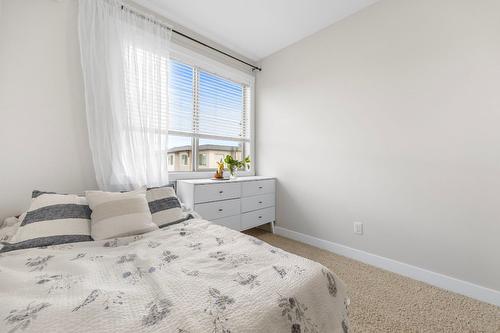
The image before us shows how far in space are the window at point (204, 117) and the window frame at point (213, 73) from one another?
0.01 m

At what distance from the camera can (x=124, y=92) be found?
6.37 ft

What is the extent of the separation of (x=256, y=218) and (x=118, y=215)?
1.77m

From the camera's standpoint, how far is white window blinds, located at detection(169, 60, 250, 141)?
8.41 ft

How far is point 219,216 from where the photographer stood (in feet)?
7.85

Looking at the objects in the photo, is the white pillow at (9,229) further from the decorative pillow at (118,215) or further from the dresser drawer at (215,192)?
the dresser drawer at (215,192)

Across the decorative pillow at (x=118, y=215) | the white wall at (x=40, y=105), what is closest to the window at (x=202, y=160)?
the white wall at (x=40, y=105)

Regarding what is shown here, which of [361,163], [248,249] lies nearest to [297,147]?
[361,163]

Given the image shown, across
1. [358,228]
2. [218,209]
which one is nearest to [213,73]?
[218,209]

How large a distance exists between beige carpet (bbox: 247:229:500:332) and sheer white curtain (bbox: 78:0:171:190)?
6.64 feet

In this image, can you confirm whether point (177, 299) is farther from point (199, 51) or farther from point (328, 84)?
point (199, 51)

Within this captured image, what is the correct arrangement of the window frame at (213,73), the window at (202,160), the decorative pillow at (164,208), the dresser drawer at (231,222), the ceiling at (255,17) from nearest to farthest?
1. the decorative pillow at (164,208)
2. the ceiling at (255,17)
3. the dresser drawer at (231,222)
4. the window frame at (213,73)
5. the window at (202,160)

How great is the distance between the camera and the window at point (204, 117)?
2569mm

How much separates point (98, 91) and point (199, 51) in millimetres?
1340

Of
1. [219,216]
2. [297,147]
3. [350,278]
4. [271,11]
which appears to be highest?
[271,11]
